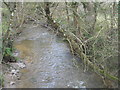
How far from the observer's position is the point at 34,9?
11.1m

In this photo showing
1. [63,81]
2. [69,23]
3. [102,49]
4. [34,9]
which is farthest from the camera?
[34,9]

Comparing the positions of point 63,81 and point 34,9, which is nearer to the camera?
point 63,81

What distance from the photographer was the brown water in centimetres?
537

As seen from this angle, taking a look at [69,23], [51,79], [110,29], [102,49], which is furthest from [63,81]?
[69,23]

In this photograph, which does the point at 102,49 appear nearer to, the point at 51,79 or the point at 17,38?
the point at 51,79

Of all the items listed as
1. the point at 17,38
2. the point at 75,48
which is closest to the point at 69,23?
the point at 75,48

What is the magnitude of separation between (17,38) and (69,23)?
9.16 ft

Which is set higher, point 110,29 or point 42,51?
point 110,29

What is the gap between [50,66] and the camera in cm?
636

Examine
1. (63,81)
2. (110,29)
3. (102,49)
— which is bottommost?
(63,81)

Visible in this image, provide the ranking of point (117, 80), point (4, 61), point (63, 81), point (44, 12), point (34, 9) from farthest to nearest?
point (34, 9)
point (44, 12)
point (4, 61)
point (63, 81)
point (117, 80)

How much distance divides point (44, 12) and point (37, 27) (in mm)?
848

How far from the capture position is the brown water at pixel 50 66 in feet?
17.6

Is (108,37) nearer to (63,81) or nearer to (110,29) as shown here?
(110,29)
